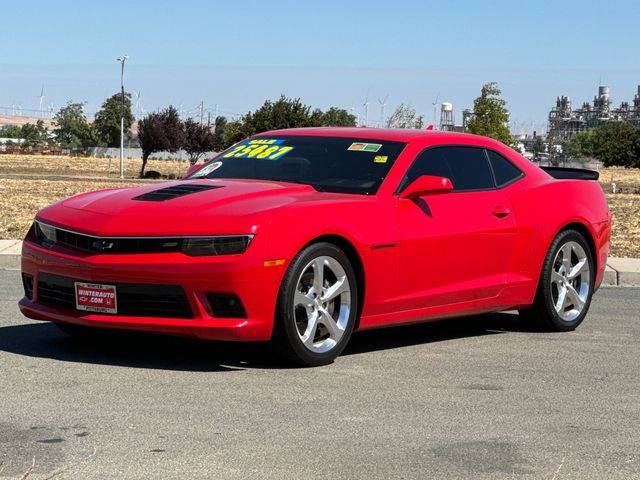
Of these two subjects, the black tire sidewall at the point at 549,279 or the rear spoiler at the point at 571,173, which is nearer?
the black tire sidewall at the point at 549,279

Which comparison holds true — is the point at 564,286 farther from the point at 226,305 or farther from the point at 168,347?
the point at 226,305

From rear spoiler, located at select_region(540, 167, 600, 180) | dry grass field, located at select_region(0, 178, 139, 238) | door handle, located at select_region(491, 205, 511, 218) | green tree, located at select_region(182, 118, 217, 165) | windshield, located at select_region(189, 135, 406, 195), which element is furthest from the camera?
green tree, located at select_region(182, 118, 217, 165)

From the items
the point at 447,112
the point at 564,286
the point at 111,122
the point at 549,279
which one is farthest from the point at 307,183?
the point at 111,122

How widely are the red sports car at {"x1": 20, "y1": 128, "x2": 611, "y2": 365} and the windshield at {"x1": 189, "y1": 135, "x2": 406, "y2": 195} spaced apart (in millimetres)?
13

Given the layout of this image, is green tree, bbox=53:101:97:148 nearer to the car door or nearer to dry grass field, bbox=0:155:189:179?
dry grass field, bbox=0:155:189:179

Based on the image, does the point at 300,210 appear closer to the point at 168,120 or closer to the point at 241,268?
the point at 241,268

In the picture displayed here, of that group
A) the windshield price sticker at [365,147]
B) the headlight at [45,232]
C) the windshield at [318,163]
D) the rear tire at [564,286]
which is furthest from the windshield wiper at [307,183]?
the rear tire at [564,286]

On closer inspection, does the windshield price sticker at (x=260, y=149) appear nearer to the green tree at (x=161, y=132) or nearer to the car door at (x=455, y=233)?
the car door at (x=455, y=233)

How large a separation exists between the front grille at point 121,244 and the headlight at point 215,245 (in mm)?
53

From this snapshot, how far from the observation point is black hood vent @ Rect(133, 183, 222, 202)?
7.35m

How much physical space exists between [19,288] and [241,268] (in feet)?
15.9

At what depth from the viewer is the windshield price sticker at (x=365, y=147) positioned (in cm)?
820

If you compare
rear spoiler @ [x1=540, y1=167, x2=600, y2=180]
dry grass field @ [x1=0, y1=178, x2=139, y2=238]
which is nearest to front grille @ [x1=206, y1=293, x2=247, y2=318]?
rear spoiler @ [x1=540, y1=167, x2=600, y2=180]

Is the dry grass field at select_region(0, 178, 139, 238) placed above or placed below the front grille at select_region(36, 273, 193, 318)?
below
